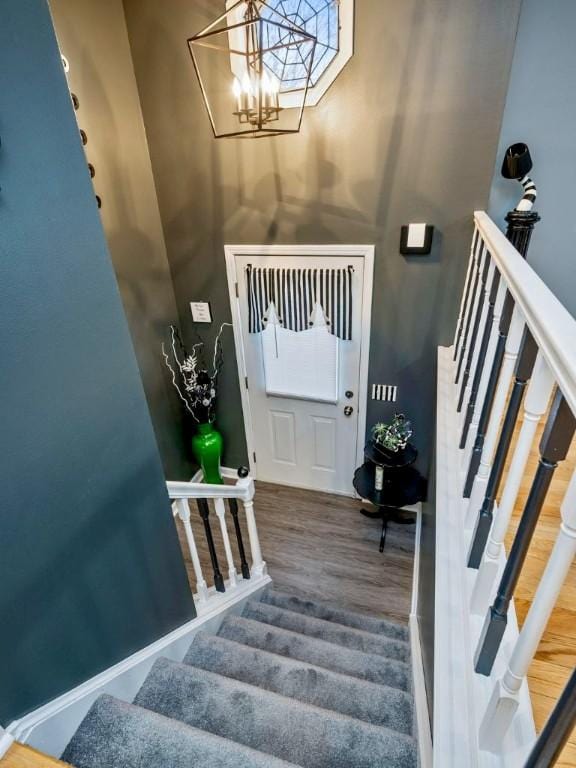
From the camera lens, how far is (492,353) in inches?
47.1

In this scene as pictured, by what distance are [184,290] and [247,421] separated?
4.40 feet

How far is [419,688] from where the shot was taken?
6.20 feet

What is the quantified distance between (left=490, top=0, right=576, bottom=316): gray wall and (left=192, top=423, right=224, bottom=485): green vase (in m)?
2.84

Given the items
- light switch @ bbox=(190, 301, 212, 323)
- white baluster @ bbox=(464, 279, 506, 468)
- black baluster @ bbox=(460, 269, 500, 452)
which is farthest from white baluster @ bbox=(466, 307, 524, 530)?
light switch @ bbox=(190, 301, 212, 323)

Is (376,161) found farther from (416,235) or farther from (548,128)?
(548,128)

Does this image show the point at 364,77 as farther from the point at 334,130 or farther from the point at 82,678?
the point at 82,678

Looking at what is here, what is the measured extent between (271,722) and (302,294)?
2.58m

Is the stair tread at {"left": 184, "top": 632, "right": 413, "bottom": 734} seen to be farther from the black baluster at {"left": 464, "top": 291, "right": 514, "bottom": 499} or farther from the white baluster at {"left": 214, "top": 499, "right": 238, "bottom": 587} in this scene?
the black baluster at {"left": 464, "top": 291, "right": 514, "bottom": 499}

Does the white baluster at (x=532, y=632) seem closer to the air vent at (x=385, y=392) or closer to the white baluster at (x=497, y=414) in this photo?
the white baluster at (x=497, y=414)

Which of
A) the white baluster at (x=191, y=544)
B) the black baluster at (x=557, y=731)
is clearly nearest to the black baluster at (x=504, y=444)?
the black baluster at (x=557, y=731)

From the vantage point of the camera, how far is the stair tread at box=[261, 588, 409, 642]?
2.64 m

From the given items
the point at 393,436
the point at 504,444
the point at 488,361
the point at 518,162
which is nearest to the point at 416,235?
the point at 518,162

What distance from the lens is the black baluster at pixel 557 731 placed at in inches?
21.1

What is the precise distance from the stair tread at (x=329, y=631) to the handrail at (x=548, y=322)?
2.30m
